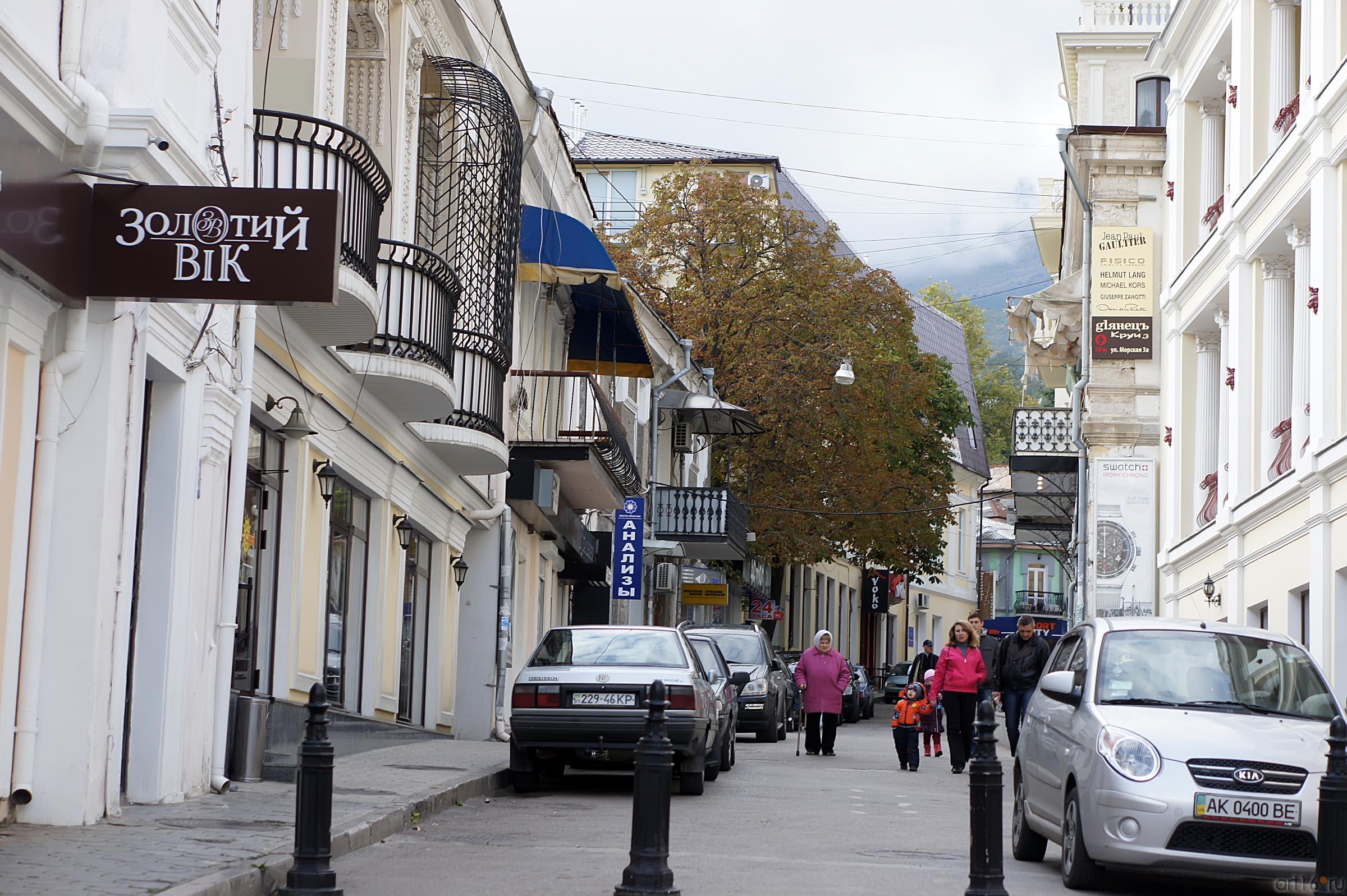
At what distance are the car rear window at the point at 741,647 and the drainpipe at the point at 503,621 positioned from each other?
500 centimetres

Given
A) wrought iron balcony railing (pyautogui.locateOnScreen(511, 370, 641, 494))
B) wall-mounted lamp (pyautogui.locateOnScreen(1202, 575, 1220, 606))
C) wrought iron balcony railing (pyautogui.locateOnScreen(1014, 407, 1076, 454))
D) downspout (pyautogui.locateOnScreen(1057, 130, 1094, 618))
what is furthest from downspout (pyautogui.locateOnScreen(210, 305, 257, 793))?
wrought iron balcony railing (pyautogui.locateOnScreen(1014, 407, 1076, 454))

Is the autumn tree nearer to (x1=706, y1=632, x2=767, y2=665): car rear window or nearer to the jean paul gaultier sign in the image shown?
the jean paul gaultier sign

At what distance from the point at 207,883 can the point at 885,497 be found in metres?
36.9

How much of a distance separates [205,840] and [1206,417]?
847 inches

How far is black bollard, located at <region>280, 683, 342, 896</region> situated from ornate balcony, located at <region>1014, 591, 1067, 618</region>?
69263mm

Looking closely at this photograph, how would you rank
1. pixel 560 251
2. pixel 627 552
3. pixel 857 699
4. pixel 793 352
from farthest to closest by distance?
1. pixel 793 352
2. pixel 857 699
3. pixel 627 552
4. pixel 560 251

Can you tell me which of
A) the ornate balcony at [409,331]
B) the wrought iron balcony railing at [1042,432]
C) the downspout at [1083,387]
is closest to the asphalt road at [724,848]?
the ornate balcony at [409,331]

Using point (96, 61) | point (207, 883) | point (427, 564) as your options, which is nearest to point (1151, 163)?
point (427, 564)

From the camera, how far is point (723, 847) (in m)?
11.9

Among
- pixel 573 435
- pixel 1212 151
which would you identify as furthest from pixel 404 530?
pixel 1212 151

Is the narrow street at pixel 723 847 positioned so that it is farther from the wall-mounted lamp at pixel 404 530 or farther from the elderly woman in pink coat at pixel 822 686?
the elderly woman in pink coat at pixel 822 686

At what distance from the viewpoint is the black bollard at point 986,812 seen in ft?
28.2

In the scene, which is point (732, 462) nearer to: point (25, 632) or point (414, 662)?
point (414, 662)

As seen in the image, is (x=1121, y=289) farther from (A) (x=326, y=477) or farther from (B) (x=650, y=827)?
(B) (x=650, y=827)
